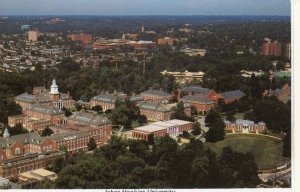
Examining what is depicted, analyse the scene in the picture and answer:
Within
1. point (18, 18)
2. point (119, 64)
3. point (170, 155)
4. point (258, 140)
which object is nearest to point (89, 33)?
point (119, 64)

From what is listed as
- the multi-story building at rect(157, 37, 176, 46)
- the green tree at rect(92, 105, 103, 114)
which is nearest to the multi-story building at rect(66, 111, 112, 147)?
the green tree at rect(92, 105, 103, 114)

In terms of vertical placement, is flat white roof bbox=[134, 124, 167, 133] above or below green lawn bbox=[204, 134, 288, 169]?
above

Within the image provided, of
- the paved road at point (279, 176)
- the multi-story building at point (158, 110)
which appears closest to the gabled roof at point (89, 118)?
the multi-story building at point (158, 110)

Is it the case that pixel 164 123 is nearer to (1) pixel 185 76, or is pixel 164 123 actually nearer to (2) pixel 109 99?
(2) pixel 109 99

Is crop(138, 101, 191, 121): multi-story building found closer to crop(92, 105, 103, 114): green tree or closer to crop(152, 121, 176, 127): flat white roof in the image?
crop(152, 121, 176, 127): flat white roof

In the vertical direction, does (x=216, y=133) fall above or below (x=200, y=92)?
below

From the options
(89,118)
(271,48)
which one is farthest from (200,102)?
(89,118)

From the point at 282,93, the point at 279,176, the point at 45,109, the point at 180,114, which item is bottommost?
the point at 279,176

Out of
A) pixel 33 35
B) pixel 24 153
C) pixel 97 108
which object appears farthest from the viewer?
pixel 97 108
